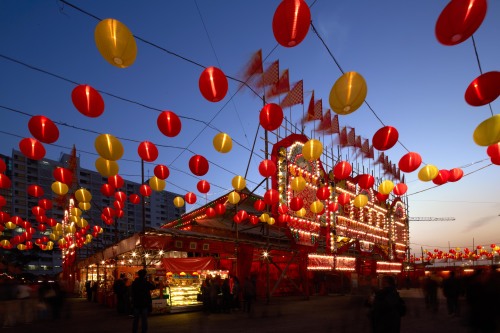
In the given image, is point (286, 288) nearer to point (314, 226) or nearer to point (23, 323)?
point (314, 226)

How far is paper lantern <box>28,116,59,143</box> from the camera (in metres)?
8.84

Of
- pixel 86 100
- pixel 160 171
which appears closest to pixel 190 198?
pixel 160 171

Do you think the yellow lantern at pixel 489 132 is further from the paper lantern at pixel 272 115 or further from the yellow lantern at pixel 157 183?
the yellow lantern at pixel 157 183

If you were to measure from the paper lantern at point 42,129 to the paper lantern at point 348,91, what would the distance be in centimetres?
607

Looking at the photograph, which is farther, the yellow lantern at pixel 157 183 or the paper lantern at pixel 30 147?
the yellow lantern at pixel 157 183

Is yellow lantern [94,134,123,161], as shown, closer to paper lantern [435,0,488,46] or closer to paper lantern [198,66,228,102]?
paper lantern [198,66,228,102]

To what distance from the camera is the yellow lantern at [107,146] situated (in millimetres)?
9258

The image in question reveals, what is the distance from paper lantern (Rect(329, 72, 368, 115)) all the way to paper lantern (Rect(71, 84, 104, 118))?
14.6 feet

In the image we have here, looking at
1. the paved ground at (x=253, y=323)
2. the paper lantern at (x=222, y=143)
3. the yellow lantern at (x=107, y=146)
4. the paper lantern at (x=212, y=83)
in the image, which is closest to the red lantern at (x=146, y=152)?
the yellow lantern at (x=107, y=146)

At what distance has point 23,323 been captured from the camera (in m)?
11.6

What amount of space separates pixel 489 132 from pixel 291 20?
525cm

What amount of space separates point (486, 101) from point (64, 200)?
2922 centimetres

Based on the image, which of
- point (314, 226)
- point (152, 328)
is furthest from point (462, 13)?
point (314, 226)

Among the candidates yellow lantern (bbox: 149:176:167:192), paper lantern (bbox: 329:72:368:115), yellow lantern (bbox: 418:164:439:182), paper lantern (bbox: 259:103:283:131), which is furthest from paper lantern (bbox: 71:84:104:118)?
yellow lantern (bbox: 418:164:439:182)
